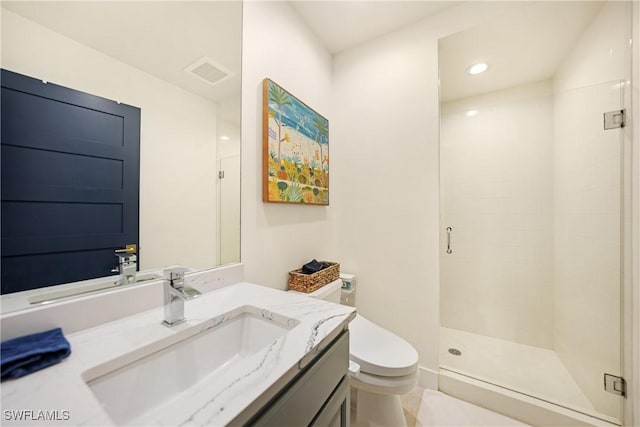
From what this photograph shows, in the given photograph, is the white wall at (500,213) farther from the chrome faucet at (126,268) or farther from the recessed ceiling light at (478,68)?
the chrome faucet at (126,268)

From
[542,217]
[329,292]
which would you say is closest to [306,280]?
[329,292]

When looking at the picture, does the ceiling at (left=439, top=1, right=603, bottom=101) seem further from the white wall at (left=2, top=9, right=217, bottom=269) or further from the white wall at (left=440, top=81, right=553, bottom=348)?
the white wall at (left=2, top=9, right=217, bottom=269)

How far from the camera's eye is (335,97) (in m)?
2.08

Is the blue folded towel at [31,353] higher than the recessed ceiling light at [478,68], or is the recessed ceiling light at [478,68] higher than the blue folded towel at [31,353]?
the recessed ceiling light at [478,68]

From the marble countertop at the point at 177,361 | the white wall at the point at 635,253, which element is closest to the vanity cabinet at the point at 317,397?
the marble countertop at the point at 177,361

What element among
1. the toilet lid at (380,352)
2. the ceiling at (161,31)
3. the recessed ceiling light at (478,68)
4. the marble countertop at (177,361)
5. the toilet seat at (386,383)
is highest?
the recessed ceiling light at (478,68)

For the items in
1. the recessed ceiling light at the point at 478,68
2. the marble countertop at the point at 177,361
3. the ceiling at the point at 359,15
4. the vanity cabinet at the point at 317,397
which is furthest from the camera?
the recessed ceiling light at the point at 478,68

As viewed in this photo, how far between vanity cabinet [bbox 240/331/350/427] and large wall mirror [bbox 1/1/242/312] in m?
0.65

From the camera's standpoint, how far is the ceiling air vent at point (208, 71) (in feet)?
3.43

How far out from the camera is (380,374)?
1.12 metres

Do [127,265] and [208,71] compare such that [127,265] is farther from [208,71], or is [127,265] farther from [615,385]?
[615,385]

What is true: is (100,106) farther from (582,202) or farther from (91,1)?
(582,202)

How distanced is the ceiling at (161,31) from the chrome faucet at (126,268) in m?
0.63

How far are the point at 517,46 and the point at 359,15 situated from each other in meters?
1.10
